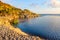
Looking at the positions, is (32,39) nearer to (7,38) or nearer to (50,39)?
(7,38)

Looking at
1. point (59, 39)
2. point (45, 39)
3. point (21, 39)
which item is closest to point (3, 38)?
point (21, 39)

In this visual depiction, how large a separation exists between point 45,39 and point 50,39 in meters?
1.20

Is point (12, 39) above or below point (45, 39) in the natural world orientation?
above

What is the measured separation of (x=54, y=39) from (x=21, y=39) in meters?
11.3

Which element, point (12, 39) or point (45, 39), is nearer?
point (12, 39)

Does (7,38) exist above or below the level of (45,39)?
above

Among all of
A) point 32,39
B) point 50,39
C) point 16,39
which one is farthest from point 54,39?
point 16,39

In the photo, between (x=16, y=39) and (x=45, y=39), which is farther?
(x=45, y=39)

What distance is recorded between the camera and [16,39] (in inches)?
1271

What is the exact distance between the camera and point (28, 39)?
3284 centimetres

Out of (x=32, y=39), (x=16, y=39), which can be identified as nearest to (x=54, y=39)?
(x=32, y=39)

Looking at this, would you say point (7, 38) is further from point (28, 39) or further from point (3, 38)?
point (28, 39)

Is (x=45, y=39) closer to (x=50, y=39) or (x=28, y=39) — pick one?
(x=50, y=39)

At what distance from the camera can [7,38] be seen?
3216cm
